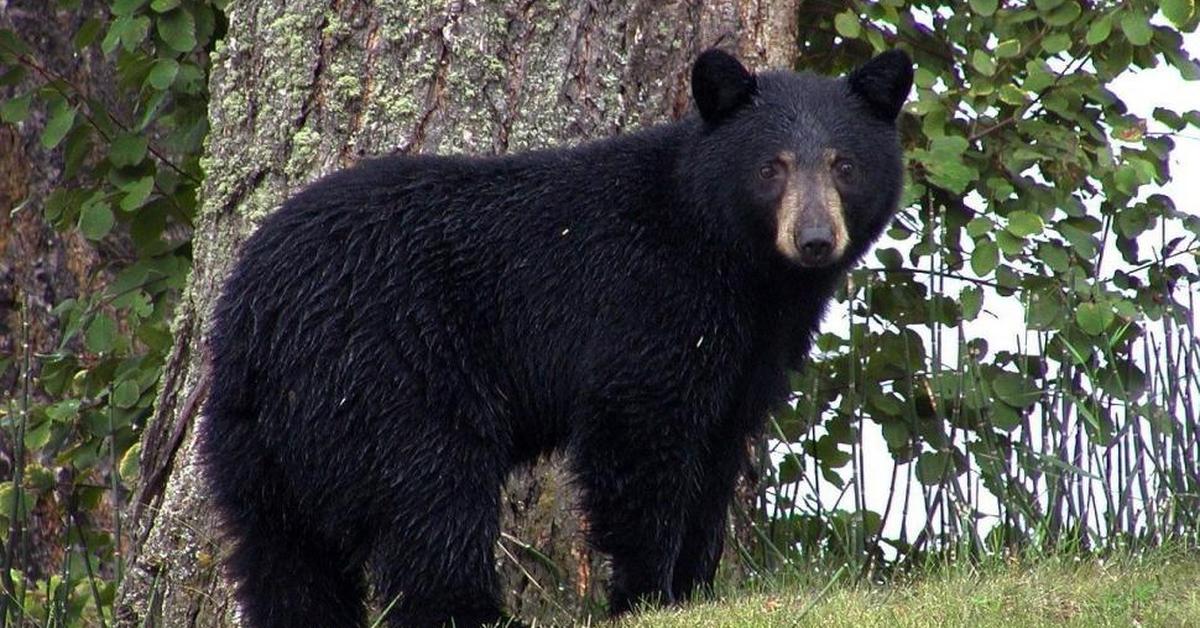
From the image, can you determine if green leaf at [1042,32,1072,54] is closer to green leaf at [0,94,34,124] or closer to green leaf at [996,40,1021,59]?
green leaf at [996,40,1021,59]

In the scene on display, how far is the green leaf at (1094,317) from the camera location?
5.68 meters

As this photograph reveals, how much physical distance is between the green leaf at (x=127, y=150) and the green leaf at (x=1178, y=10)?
3.56m

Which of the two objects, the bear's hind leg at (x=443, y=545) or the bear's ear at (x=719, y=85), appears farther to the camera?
the bear's ear at (x=719, y=85)

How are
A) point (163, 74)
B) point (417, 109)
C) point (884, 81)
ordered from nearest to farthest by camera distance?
point (884, 81), point (417, 109), point (163, 74)

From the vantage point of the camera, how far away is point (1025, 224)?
5723 mm

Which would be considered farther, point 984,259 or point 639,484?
point 984,259

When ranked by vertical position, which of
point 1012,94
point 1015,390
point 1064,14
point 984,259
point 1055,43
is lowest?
point 1015,390

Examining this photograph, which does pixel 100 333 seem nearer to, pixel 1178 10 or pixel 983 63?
pixel 983 63

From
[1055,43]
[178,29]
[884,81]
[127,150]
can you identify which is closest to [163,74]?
[178,29]

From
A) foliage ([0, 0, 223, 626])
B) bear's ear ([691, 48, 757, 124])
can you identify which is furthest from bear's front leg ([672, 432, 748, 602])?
foliage ([0, 0, 223, 626])

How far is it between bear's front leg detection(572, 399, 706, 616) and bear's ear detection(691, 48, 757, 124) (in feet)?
2.92

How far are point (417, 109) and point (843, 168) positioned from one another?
4.57 ft

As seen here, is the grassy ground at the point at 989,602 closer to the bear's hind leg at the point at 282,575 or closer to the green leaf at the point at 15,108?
the bear's hind leg at the point at 282,575

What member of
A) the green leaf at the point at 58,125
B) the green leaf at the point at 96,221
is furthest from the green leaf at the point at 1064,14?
the green leaf at the point at 58,125
